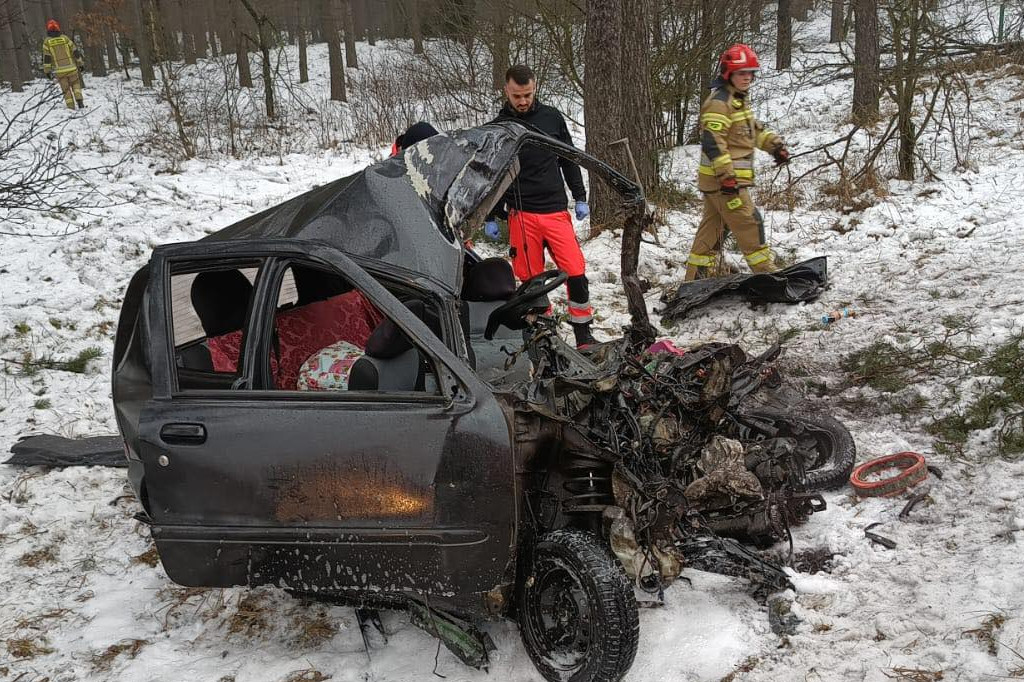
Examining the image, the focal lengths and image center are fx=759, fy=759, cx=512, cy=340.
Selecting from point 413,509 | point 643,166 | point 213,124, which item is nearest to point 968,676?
point 413,509

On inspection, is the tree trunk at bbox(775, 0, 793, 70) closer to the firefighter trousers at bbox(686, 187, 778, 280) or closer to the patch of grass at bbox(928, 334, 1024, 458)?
the firefighter trousers at bbox(686, 187, 778, 280)

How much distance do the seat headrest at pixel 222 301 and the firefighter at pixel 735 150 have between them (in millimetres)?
4134

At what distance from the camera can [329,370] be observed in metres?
3.41

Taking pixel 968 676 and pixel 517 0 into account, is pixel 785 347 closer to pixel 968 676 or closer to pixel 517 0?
pixel 968 676

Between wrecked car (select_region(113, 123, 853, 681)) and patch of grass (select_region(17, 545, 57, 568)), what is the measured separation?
119 centimetres

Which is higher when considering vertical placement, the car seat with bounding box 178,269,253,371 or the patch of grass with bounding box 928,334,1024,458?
the car seat with bounding box 178,269,253,371

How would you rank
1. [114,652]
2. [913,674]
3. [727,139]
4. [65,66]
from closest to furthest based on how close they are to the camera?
[913,674]
[114,652]
[727,139]
[65,66]

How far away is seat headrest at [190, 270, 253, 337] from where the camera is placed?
11.6ft

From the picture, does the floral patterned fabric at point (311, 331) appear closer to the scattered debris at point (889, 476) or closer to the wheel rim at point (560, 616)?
the wheel rim at point (560, 616)

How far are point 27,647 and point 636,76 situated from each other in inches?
289

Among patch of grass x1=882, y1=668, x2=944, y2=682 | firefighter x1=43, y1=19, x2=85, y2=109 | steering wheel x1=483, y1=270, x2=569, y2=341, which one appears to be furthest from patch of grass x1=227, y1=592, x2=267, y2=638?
firefighter x1=43, y1=19, x2=85, y2=109

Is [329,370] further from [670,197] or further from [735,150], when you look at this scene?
[670,197]

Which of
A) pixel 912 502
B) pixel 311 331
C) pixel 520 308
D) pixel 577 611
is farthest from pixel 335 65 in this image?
pixel 577 611

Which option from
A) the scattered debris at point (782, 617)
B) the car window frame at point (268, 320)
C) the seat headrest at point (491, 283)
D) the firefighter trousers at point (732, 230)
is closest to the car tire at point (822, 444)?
the scattered debris at point (782, 617)
